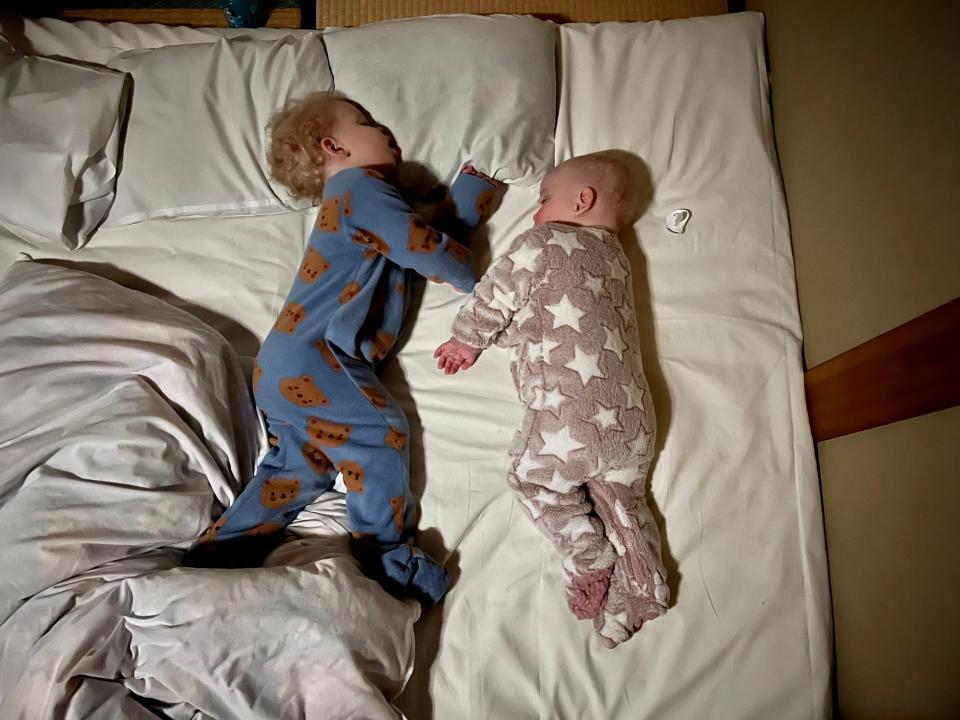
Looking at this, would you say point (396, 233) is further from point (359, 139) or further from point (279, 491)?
point (279, 491)

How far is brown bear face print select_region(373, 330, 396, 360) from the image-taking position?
4.09ft

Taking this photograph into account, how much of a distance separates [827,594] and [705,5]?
140 cm

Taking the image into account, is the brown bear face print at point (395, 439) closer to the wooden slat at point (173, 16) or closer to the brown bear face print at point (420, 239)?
the brown bear face print at point (420, 239)

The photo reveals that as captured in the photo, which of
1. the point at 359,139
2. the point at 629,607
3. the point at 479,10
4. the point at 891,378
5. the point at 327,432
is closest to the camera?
the point at 891,378

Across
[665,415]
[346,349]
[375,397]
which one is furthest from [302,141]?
[665,415]

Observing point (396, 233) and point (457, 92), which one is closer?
point (396, 233)

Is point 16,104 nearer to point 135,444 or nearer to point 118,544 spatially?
point 135,444

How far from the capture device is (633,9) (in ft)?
5.28

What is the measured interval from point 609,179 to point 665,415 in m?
0.47

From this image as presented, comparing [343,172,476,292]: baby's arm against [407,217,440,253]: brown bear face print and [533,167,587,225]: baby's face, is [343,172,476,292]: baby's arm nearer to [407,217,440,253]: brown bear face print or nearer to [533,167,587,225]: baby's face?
[407,217,440,253]: brown bear face print

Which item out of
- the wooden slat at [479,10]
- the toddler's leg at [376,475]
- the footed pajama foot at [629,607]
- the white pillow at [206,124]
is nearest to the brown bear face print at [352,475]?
the toddler's leg at [376,475]

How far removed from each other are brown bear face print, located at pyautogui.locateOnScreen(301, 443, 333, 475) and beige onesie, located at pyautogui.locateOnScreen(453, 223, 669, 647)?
0.35 m

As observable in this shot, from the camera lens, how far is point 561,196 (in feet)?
4.15

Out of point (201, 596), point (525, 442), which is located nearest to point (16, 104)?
point (201, 596)
